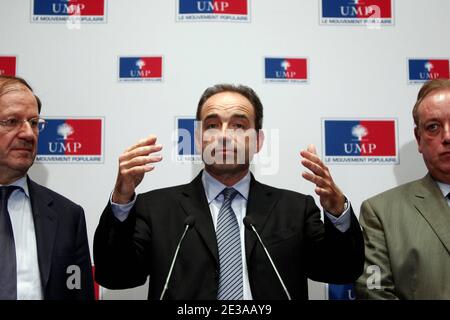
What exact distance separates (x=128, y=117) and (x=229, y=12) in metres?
0.80

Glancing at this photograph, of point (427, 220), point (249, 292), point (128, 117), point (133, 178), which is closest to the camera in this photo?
point (133, 178)

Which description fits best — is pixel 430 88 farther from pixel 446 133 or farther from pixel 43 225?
pixel 43 225

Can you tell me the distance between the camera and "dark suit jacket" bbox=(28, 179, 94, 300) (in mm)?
1811

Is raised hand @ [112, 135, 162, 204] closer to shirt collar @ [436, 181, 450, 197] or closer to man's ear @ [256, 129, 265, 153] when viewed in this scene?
man's ear @ [256, 129, 265, 153]

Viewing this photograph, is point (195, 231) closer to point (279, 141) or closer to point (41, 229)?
point (41, 229)

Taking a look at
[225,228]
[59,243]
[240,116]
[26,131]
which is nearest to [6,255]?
[59,243]

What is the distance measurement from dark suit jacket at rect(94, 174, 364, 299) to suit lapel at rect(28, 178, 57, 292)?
0.87 feet

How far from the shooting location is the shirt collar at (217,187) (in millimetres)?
1950

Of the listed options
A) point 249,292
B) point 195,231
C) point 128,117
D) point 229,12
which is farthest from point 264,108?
point 249,292

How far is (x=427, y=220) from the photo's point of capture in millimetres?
1912

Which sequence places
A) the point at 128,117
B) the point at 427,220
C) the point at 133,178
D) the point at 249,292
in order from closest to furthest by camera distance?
the point at 133,178 < the point at 249,292 < the point at 427,220 < the point at 128,117

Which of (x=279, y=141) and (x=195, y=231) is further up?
(x=279, y=141)

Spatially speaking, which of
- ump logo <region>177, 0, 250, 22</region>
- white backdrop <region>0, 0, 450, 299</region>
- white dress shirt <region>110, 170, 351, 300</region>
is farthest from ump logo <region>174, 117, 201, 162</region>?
ump logo <region>177, 0, 250, 22</region>

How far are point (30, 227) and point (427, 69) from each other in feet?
7.15
